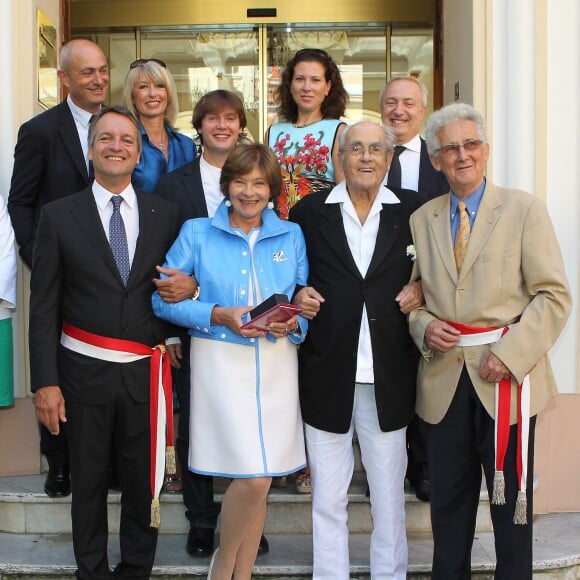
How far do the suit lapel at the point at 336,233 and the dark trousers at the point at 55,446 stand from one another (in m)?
1.90

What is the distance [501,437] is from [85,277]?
1826 mm

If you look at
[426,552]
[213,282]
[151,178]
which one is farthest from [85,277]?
[426,552]

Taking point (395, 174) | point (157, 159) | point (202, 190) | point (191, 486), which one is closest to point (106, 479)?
point (191, 486)

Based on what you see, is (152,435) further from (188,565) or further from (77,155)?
(77,155)

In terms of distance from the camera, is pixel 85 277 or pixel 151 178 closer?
pixel 85 277

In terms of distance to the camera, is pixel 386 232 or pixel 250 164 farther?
pixel 386 232

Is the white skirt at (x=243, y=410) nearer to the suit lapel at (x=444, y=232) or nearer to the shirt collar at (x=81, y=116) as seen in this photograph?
the suit lapel at (x=444, y=232)

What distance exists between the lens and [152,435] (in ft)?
12.0

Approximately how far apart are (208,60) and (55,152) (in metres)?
5.12

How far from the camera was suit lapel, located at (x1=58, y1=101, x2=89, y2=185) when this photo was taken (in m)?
4.39

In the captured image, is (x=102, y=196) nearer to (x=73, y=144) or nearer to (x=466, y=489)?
(x=73, y=144)

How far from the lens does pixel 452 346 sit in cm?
340

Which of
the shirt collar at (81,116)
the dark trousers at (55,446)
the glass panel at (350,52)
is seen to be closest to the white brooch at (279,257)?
the shirt collar at (81,116)

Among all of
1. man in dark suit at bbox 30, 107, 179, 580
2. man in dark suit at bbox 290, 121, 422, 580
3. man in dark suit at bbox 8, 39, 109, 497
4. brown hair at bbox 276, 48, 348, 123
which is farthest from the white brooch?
man in dark suit at bbox 8, 39, 109, 497
